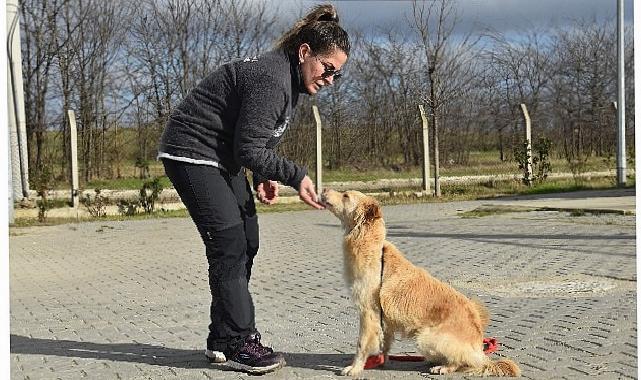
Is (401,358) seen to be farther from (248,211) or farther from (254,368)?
(248,211)

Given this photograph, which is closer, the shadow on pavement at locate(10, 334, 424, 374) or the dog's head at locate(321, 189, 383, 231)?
the dog's head at locate(321, 189, 383, 231)

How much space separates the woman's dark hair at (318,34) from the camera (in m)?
4.50

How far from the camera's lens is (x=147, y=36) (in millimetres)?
22203

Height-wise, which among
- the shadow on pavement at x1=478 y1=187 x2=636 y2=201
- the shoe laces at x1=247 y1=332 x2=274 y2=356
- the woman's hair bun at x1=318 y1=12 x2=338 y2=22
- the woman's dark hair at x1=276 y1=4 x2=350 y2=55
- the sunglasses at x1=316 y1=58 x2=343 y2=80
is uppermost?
the woman's hair bun at x1=318 y1=12 x2=338 y2=22

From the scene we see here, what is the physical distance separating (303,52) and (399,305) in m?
1.50

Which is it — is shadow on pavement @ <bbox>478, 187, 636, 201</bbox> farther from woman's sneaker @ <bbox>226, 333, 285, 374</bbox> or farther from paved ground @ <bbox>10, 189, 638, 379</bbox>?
woman's sneaker @ <bbox>226, 333, 285, 374</bbox>

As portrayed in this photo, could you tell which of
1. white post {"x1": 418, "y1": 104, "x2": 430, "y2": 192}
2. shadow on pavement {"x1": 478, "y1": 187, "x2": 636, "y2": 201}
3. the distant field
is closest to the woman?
shadow on pavement {"x1": 478, "y1": 187, "x2": 636, "y2": 201}

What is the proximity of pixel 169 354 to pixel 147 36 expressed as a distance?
1819 cm

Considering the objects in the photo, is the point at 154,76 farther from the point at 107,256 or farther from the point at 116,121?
the point at 107,256

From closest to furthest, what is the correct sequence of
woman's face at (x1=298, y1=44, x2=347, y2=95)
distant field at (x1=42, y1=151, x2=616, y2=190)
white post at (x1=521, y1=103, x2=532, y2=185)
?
woman's face at (x1=298, y1=44, x2=347, y2=95) → distant field at (x1=42, y1=151, x2=616, y2=190) → white post at (x1=521, y1=103, x2=532, y2=185)

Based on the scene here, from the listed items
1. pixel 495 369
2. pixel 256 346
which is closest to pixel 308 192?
pixel 256 346

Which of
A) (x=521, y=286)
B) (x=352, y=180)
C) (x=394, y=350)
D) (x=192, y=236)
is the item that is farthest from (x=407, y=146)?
(x=394, y=350)

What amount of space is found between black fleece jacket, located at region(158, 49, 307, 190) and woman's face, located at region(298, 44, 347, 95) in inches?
2.2

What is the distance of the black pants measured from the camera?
15.2 ft
